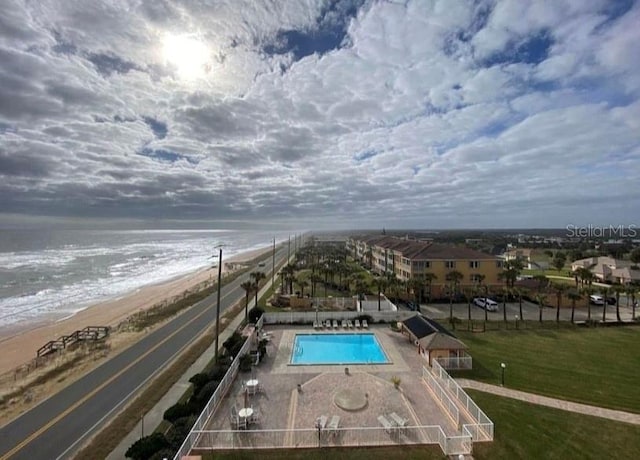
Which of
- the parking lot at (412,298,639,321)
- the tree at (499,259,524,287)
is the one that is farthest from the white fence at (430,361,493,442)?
the tree at (499,259,524,287)

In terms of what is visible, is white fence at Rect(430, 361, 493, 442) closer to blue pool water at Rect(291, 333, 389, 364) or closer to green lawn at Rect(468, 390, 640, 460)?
green lawn at Rect(468, 390, 640, 460)

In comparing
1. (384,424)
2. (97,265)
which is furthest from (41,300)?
(384,424)

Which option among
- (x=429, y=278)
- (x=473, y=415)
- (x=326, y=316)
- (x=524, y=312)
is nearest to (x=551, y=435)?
(x=473, y=415)

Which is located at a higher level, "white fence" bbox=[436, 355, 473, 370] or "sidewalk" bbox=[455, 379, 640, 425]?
"white fence" bbox=[436, 355, 473, 370]

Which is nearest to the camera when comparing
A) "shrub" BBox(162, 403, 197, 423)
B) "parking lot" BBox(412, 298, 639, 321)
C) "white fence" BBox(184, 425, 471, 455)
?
"white fence" BBox(184, 425, 471, 455)

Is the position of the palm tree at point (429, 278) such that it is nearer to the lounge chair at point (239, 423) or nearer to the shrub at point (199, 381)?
the shrub at point (199, 381)

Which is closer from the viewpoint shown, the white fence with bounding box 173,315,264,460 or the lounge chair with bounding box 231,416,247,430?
the white fence with bounding box 173,315,264,460

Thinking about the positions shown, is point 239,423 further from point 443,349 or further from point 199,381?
point 443,349
